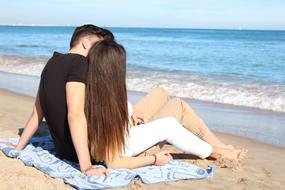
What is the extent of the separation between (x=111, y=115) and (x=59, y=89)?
47cm

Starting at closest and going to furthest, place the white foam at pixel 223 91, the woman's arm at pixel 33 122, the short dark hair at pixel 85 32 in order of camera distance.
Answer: the short dark hair at pixel 85 32 → the woman's arm at pixel 33 122 → the white foam at pixel 223 91

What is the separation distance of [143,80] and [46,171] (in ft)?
29.1

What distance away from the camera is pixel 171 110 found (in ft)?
15.8

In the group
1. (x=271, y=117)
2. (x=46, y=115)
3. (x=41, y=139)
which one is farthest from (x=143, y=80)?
(x=46, y=115)

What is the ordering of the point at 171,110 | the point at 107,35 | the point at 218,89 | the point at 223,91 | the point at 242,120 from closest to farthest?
the point at 107,35 → the point at 171,110 → the point at 242,120 → the point at 223,91 → the point at 218,89

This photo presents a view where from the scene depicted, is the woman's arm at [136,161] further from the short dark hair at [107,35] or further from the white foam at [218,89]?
the white foam at [218,89]

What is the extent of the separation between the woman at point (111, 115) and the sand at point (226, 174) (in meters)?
0.28

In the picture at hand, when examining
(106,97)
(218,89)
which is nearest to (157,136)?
(106,97)

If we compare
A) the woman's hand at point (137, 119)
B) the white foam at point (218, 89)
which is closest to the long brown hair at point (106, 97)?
the woman's hand at point (137, 119)

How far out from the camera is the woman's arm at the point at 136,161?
4.07 metres

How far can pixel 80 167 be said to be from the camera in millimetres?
3918

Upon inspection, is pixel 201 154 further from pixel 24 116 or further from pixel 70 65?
pixel 24 116

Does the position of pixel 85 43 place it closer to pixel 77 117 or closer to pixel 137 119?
pixel 77 117

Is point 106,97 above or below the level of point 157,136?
above
